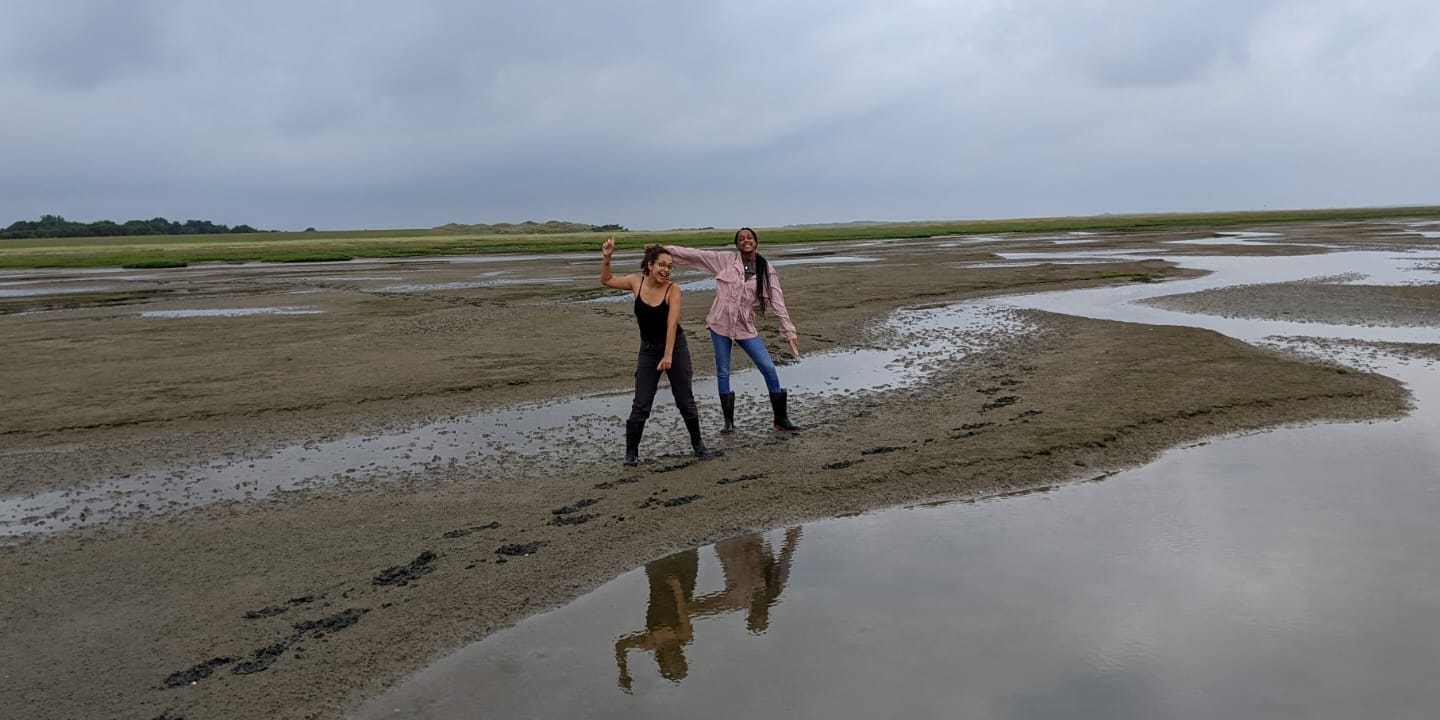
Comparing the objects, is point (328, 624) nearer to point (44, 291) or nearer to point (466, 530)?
point (466, 530)

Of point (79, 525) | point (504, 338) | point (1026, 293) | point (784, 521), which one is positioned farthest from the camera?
point (1026, 293)

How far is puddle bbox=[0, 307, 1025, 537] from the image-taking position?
824 cm

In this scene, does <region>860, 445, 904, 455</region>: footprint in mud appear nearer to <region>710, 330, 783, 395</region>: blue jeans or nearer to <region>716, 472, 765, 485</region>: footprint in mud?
<region>716, 472, 765, 485</region>: footprint in mud

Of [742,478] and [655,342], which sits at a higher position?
[655,342]

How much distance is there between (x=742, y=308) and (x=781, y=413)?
3.76 ft

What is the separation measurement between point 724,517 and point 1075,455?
3.33 metres

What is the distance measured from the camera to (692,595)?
577 centimetres

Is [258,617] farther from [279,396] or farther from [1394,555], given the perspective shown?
[279,396]

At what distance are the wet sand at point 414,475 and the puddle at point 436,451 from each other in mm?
335

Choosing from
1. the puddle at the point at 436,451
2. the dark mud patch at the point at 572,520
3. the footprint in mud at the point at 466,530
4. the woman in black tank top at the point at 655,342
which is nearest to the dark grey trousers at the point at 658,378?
the woman in black tank top at the point at 655,342

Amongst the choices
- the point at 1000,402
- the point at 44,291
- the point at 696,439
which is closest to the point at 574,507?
the point at 696,439

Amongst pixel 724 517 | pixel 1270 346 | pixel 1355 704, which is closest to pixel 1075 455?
pixel 724 517

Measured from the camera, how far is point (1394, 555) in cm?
584

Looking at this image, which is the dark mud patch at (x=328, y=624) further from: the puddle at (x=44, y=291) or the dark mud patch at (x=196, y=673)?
the puddle at (x=44, y=291)
